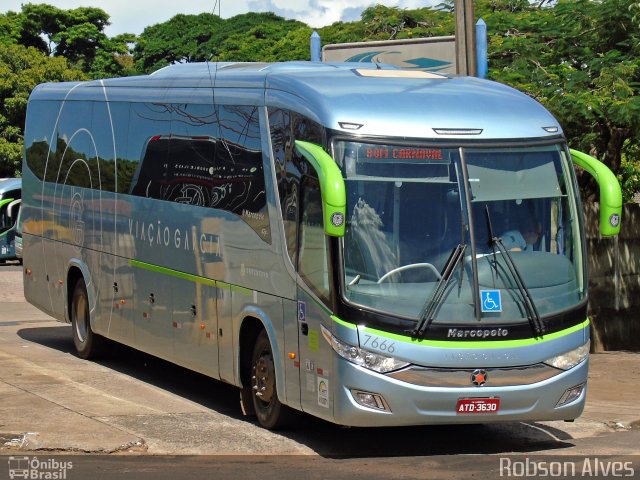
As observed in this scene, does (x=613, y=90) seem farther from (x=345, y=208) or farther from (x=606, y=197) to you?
(x=345, y=208)

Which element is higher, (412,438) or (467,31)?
(467,31)

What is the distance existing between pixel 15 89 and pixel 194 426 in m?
38.4

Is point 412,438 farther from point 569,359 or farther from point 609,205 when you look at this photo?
point 609,205

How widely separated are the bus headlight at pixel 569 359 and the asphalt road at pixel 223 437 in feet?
2.47

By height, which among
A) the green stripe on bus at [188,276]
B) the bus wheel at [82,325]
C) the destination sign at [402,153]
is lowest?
the bus wheel at [82,325]

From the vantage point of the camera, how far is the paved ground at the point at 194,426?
1024 centimetres

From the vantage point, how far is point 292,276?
10.3m

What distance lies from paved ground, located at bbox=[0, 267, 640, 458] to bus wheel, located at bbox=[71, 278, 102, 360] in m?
0.56

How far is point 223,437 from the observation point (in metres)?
10.7

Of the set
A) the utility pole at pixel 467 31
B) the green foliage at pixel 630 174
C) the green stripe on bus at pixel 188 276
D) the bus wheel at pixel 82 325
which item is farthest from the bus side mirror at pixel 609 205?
the green foliage at pixel 630 174

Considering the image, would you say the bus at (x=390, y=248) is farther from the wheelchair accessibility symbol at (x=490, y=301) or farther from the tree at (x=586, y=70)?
the tree at (x=586, y=70)

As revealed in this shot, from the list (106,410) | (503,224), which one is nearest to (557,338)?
(503,224)

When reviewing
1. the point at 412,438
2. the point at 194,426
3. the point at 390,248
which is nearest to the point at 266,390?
the point at 194,426

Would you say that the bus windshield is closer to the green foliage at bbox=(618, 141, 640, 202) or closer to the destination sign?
the destination sign
